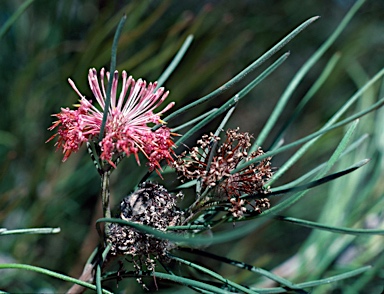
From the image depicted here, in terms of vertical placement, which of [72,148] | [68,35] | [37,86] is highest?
[68,35]

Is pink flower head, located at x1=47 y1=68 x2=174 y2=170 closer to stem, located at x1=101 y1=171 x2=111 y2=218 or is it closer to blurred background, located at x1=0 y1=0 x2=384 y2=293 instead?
stem, located at x1=101 y1=171 x2=111 y2=218

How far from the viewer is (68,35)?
39.0 inches

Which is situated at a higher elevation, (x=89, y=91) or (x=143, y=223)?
(x=89, y=91)

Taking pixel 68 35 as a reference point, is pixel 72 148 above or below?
below

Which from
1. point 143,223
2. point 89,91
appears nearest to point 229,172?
point 143,223

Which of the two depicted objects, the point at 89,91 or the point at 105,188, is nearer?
the point at 105,188

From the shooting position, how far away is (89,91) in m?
0.84

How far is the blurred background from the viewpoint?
793 mm

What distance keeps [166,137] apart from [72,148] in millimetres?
78

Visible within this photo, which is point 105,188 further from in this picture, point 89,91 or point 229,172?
point 89,91

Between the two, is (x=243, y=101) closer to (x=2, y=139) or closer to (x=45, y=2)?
(x=45, y=2)

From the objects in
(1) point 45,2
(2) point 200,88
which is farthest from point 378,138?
(1) point 45,2

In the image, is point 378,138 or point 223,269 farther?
point 223,269

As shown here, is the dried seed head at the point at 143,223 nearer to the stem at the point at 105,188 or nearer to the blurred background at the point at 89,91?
the stem at the point at 105,188
